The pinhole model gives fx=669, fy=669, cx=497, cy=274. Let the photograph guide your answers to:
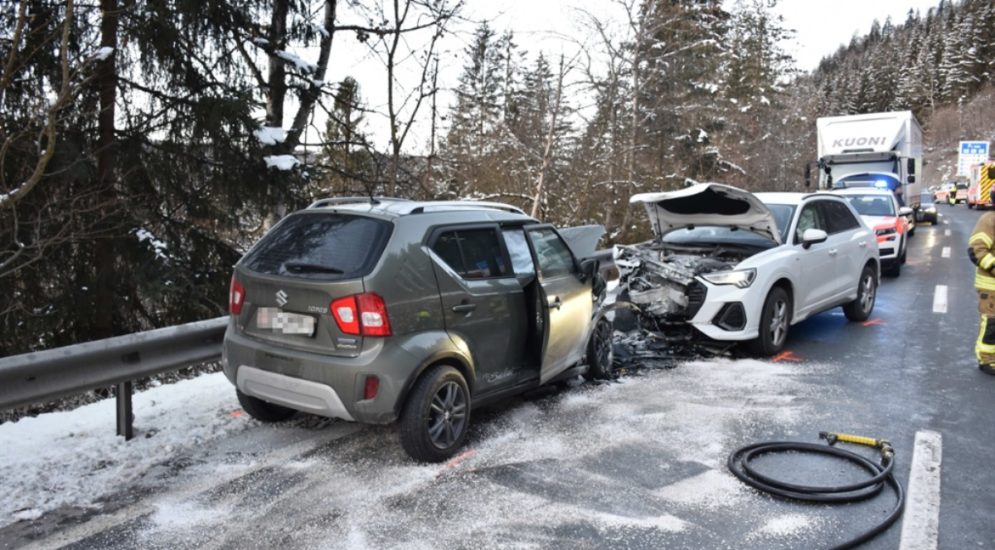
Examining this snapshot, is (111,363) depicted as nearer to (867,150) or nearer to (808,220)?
(808,220)

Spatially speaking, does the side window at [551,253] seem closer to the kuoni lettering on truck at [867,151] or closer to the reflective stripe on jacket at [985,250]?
the reflective stripe on jacket at [985,250]

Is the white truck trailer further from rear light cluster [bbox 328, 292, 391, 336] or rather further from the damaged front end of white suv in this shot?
rear light cluster [bbox 328, 292, 391, 336]

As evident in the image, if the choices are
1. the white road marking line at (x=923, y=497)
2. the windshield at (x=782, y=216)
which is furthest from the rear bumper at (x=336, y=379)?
the windshield at (x=782, y=216)

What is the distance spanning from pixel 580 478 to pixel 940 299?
9718 millimetres

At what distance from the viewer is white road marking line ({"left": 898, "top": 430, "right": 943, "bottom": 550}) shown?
341 cm

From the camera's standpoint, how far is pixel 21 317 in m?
7.25

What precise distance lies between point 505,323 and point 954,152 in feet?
338

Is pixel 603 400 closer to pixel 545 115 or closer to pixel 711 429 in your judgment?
pixel 711 429

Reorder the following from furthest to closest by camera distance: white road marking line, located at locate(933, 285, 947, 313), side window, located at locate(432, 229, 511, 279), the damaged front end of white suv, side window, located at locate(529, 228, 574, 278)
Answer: white road marking line, located at locate(933, 285, 947, 313) → the damaged front end of white suv → side window, located at locate(529, 228, 574, 278) → side window, located at locate(432, 229, 511, 279)

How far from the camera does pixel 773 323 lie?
7398 millimetres

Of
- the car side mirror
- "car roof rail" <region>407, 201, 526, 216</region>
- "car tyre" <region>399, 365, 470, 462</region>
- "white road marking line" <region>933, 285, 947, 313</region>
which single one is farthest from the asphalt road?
"white road marking line" <region>933, 285, 947, 313</region>

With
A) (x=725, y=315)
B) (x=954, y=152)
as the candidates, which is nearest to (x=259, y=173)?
(x=725, y=315)

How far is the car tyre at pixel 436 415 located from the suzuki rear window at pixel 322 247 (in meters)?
0.83

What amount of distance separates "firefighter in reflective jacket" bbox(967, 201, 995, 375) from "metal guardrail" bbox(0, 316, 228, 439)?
6.85 m
